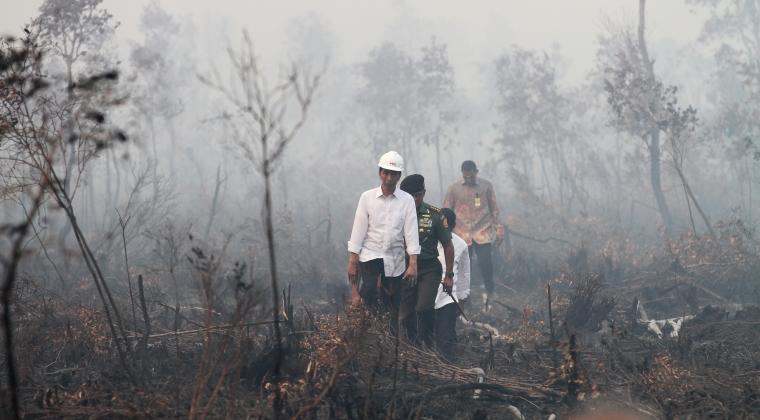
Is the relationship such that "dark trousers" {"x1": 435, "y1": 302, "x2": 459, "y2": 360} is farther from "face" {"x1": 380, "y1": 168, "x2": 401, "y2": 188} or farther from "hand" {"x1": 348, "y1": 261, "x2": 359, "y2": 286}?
"face" {"x1": 380, "y1": 168, "x2": 401, "y2": 188}

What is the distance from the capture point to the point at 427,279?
532cm

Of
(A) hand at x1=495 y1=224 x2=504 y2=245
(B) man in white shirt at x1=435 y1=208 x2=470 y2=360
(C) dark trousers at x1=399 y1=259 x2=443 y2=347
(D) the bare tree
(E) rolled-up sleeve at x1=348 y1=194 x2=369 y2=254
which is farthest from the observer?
(D) the bare tree

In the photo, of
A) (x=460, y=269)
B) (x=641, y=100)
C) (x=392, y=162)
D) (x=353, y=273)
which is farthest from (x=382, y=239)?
(x=641, y=100)

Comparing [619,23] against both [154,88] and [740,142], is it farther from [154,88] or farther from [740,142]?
[154,88]

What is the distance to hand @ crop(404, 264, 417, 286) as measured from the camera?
4.99 m

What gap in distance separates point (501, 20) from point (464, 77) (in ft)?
119

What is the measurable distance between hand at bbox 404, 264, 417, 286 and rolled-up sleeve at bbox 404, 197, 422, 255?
0.12 meters

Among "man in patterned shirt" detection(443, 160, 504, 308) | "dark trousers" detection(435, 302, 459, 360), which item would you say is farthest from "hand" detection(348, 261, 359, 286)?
"man in patterned shirt" detection(443, 160, 504, 308)

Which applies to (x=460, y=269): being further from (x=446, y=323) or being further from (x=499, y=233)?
(x=499, y=233)

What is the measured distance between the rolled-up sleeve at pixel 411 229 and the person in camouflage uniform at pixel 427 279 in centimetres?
29

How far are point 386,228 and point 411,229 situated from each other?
218 millimetres

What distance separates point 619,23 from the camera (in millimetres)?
17109

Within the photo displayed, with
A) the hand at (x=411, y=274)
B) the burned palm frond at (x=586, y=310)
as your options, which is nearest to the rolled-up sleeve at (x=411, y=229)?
the hand at (x=411, y=274)

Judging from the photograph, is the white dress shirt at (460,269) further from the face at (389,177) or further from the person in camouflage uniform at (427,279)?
the face at (389,177)
